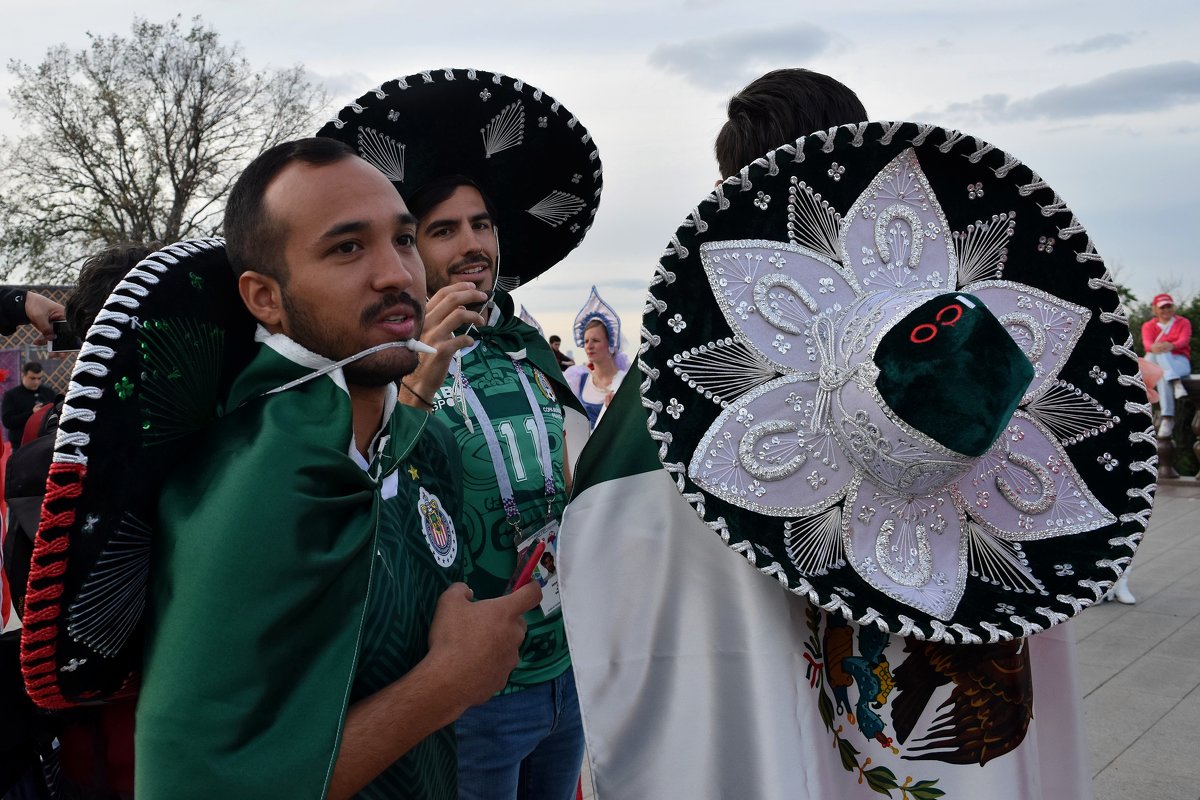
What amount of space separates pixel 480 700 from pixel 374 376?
0.48 metres

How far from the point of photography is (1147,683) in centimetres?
473

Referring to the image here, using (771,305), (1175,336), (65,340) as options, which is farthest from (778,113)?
(1175,336)

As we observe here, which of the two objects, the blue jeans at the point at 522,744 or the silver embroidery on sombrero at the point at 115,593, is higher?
the silver embroidery on sombrero at the point at 115,593

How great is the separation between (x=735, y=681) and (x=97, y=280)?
1.51 meters

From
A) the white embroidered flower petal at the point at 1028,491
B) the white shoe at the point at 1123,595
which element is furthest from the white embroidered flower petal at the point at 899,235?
the white shoe at the point at 1123,595

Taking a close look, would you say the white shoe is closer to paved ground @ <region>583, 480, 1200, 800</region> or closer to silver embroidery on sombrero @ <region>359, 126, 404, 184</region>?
paved ground @ <region>583, 480, 1200, 800</region>

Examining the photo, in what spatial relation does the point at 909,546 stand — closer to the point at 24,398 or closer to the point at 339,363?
the point at 339,363

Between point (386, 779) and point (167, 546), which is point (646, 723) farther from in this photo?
point (167, 546)

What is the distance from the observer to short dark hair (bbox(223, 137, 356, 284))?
54.1 inches

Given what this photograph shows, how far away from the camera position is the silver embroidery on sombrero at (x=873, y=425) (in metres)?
1.39

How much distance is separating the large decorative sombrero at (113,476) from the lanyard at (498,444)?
37.4 inches

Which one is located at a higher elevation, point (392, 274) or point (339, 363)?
point (392, 274)

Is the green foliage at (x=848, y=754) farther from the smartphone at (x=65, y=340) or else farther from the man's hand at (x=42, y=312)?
the man's hand at (x=42, y=312)

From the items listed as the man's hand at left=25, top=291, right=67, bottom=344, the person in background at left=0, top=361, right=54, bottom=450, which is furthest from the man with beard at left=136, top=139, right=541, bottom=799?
the person in background at left=0, top=361, right=54, bottom=450
